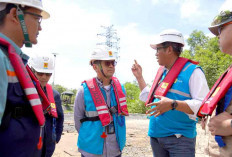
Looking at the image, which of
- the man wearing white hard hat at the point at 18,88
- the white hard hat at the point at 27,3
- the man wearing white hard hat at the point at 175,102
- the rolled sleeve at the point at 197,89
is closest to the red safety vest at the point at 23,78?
the man wearing white hard hat at the point at 18,88

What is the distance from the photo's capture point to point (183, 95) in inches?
93.2

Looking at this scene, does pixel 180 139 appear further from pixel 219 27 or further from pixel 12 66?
pixel 12 66

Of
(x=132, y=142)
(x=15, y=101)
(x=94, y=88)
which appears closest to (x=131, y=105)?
(x=132, y=142)

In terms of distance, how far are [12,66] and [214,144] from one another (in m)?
1.58

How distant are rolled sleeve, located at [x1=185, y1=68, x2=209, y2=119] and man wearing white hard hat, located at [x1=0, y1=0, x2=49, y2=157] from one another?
1.54m

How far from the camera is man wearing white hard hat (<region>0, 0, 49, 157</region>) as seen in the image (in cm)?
Answer: 127

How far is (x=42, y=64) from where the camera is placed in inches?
134

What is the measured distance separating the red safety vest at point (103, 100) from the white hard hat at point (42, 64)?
34.3 inches

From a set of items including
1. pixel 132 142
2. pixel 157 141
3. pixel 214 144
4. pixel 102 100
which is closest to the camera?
pixel 214 144

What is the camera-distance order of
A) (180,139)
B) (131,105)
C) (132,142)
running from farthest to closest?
(131,105), (132,142), (180,139)

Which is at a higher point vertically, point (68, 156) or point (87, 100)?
point (87, 100)

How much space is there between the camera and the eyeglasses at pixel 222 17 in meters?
1.54

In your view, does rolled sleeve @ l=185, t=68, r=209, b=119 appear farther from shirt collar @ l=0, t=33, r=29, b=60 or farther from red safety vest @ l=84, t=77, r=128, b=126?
shirt collar @ l=0, t=33, r=29, b=60

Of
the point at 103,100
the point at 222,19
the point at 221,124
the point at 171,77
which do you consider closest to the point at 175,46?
the point at 171,77
